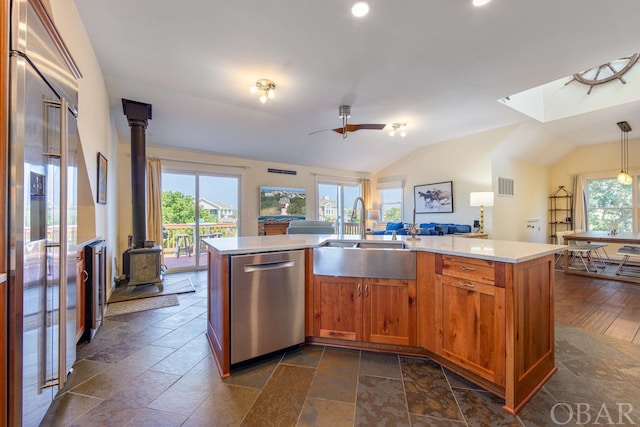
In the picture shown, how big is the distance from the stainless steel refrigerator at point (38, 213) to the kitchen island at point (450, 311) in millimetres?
800

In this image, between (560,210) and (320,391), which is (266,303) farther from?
(560,210)

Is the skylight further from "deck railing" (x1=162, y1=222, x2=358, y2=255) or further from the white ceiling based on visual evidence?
"deck railing" (x1=162, y1=222, x2=358, y2=255)

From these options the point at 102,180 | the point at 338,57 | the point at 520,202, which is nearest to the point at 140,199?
the point at 102,180

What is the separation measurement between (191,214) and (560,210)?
Answer: 892cm

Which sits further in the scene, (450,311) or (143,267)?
(143,267)

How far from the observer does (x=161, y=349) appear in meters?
2.10

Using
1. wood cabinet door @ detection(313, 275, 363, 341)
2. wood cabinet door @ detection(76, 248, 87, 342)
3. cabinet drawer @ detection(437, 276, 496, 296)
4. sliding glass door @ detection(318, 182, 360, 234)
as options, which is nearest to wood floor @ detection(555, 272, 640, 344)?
cabinet drawer @ detection(437, 276, 496, 296)

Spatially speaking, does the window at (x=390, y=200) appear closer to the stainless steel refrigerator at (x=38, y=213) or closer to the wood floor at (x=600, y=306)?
the wood floor at (x=600, y=306)

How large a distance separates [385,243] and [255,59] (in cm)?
230

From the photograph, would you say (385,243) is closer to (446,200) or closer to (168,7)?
(168,7)

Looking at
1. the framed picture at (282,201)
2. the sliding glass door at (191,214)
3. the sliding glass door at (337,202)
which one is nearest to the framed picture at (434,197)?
the sliding glass door at (337,202)

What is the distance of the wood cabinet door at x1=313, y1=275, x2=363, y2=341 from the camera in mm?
2049

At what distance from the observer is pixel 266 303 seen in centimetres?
190

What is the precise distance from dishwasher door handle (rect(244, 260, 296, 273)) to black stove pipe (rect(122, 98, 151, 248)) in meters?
2.70
